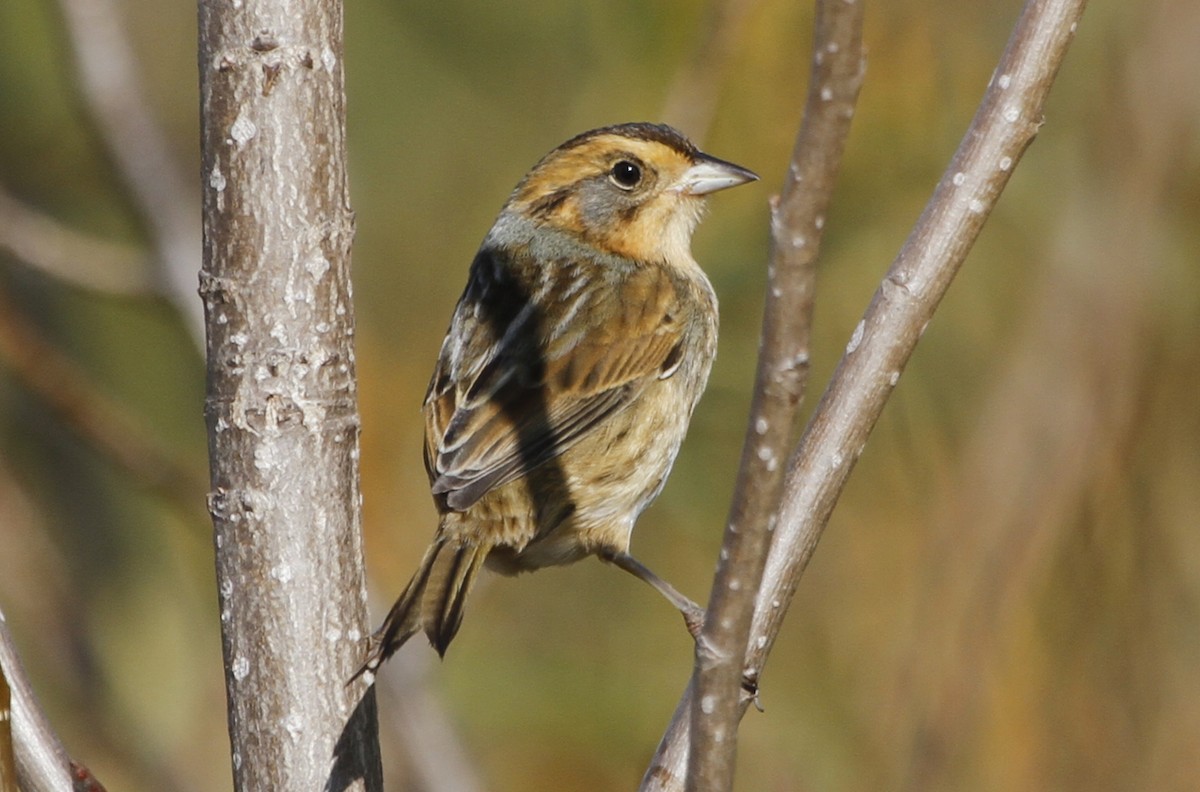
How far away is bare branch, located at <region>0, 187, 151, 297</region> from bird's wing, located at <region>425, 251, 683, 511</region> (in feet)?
2.89

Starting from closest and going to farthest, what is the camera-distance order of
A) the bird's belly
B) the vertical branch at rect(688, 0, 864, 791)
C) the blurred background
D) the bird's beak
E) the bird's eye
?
the vertical branch at rect(688, 0, 864, 791), the bird's belly, the bird's beak, the bird's eye, the blurred background

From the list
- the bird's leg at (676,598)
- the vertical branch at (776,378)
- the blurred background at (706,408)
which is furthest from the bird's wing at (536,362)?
the vertical branch at (776,378)

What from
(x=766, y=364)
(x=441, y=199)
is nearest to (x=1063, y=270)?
(x=441, y=199)

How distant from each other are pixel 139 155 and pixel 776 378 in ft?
8.83

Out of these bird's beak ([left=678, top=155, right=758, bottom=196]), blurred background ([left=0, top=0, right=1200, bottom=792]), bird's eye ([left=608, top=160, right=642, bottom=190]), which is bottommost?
blurred background ([left=0, top=0, right=1200, bottom=792])

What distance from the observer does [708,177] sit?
409 centimetres

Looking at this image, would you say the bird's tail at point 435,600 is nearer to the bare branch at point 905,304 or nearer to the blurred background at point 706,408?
the bare branch at point 905,304

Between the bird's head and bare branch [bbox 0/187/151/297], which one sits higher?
the bird's head

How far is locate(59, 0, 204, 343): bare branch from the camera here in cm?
371

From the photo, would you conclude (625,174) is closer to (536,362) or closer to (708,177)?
(708,177)

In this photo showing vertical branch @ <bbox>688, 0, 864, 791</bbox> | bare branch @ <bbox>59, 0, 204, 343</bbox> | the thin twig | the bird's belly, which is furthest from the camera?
bare branch @ <bbox>59, 0, 204, 343</bbox>

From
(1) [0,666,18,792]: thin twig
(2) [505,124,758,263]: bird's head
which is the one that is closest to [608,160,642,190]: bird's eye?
(2) [505,124,758,263]: bird's head

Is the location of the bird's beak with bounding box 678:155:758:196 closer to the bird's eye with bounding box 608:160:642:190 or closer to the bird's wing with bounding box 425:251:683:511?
the bird's eye with bounding box 608:160:642:190

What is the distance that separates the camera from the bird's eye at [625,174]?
4180 millimetres
